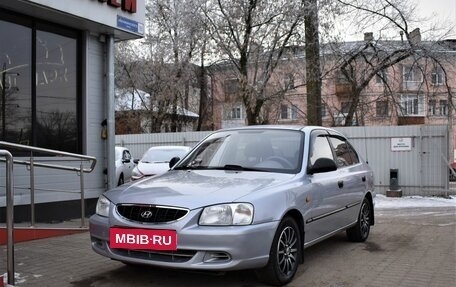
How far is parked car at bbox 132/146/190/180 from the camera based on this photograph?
45.3 feet

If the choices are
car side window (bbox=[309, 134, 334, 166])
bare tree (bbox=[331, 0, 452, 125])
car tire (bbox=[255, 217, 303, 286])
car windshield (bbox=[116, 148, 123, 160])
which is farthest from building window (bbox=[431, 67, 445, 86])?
car tire (bbox=[255, 217, 303, 286])

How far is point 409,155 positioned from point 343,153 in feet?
27.9

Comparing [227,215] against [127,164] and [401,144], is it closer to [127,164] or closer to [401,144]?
[401,144]

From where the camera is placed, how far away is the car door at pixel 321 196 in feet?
18.5

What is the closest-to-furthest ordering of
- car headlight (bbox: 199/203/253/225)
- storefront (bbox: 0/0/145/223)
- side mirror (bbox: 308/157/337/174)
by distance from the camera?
car headlight (bbox: 199/203/253/225)
side mirror (bbox: 308/157/337/174)
storefront (bbox: 0/0/145/223)

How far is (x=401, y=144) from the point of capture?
49.4 ft

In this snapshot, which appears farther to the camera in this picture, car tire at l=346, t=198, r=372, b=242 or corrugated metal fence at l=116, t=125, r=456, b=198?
corrugated metal fence at l=116, t=125, r=456, b=198

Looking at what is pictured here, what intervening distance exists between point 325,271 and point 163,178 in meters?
2.04

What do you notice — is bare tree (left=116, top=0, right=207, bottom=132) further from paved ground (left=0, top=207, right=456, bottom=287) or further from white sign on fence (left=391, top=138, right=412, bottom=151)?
paved ground (left=0, top=207, right=456, bottom=287)

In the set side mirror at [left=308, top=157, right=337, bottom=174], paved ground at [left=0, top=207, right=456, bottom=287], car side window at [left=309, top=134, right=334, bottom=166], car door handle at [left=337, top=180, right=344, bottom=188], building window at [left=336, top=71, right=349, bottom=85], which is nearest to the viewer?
paved ground at [left=0, top=207, right=456, bottom=287]

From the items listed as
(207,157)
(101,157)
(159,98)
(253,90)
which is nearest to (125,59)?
(159,98)

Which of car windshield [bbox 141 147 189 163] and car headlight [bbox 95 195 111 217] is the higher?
car windshield [bbox 141 147 189 163]

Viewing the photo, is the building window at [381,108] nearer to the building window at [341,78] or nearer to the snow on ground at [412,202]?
the building window at [341,78]

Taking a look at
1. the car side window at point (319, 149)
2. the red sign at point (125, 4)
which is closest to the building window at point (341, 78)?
the red sign at point (125, 4)
